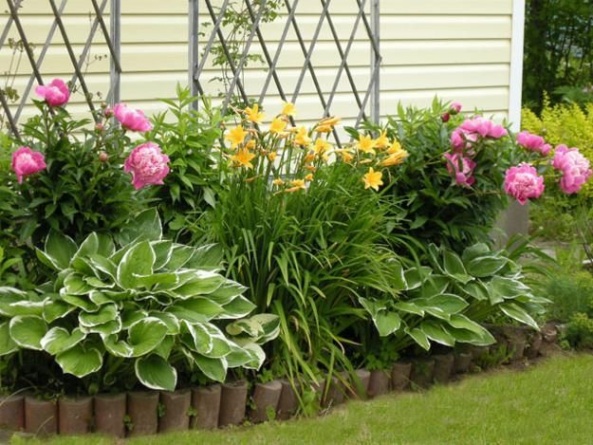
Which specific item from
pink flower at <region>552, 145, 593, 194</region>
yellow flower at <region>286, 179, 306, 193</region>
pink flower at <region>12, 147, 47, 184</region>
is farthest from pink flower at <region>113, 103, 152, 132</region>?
pink flower at <region>552, 145, 593, 194</region>

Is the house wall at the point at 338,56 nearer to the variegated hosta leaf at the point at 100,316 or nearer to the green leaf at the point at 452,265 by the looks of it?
the green leaf at the point at 452,265

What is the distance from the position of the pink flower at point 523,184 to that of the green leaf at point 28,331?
7.49ft

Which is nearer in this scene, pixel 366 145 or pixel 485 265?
pixel 366 145

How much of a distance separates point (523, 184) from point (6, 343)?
2480 mm

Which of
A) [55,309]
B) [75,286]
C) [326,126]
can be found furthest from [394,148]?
[55,309]

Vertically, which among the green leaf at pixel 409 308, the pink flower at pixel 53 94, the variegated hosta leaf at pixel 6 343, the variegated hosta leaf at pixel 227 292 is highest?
the pink flower at pixel 53 94

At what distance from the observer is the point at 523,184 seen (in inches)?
224

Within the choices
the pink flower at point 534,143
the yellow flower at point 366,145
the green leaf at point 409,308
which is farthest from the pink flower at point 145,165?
the pink flower at point 534,143

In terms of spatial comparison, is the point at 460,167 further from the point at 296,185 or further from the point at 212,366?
the point at 212,366

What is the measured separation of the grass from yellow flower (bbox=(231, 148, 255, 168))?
3.83ft

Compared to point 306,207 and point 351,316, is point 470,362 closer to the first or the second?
point 351,316

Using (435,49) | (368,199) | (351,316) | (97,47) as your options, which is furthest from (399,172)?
(435,49)

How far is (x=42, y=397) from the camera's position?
482 cm

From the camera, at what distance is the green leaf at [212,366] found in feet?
15.9
